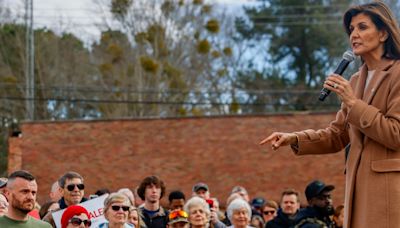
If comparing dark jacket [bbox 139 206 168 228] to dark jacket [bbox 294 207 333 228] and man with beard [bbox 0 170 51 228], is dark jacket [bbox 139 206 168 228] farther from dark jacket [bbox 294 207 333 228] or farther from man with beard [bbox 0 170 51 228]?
man with beard [bbox 0 170 51 228]

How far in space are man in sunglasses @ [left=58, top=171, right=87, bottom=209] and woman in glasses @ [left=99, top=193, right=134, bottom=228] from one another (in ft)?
2.67

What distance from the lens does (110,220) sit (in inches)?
367

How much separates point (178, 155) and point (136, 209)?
841 inches

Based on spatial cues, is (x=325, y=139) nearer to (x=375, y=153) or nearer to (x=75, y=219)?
(x=375, y=153)

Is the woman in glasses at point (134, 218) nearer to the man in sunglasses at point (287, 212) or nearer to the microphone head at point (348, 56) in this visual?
the man in sunglasses at point (287, 212)

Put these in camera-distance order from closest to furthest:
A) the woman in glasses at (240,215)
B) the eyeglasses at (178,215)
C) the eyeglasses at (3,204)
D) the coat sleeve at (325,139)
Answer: the coat sleeve at (325,139), the eyeglasses at (3,204), the eyeglasses at (178,215), the woman in glasses at (240,215)

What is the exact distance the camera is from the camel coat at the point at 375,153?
488 centimetres

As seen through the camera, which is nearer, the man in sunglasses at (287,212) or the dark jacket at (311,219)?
the dark jacket at (311,219)

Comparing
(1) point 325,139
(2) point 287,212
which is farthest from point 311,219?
(1) point 325,139

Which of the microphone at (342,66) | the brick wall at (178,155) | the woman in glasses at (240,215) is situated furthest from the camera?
the brick wall at (178,155)

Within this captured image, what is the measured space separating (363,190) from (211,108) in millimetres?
39164

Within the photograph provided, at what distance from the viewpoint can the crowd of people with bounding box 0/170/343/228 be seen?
7438mm

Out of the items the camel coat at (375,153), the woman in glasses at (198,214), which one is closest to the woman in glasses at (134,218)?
the woman in glasses at (198,214)

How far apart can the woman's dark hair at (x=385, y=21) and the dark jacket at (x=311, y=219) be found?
16.1 feet
